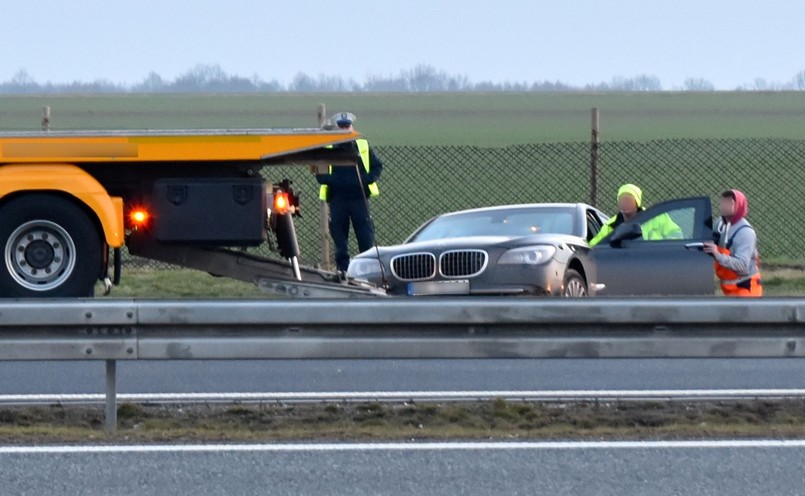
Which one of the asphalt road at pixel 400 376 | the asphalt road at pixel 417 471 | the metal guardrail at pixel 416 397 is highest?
the metal guardrail at pixel 416 397

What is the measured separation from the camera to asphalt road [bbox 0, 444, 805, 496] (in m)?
5.61

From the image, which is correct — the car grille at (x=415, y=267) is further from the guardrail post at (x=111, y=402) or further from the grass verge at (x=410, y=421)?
the guardrail post at (x=111, y=402)

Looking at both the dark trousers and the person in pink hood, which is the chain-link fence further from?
the person in pink hood

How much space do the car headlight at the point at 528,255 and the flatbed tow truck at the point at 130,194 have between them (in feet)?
9.73

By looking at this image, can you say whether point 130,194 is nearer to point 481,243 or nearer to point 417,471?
point 417,471

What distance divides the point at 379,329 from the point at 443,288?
16.0ft

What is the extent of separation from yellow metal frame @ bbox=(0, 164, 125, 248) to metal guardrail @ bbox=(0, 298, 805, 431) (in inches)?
74.9

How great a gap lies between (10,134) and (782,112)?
239 feet

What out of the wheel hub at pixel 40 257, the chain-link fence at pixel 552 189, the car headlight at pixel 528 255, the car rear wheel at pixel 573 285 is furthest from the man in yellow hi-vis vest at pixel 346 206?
the wheel hub at pixel 40 257

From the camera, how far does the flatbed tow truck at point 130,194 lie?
853cm

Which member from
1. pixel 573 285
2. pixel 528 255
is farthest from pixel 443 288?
pixel 573 285

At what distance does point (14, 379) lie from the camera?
29.6 ft

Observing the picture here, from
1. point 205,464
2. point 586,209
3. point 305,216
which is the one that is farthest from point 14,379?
point 305,216

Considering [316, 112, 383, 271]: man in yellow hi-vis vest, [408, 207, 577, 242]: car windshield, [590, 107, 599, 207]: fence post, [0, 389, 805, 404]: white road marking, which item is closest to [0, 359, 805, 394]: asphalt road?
[0, 389, 805, 404]: white road marking
